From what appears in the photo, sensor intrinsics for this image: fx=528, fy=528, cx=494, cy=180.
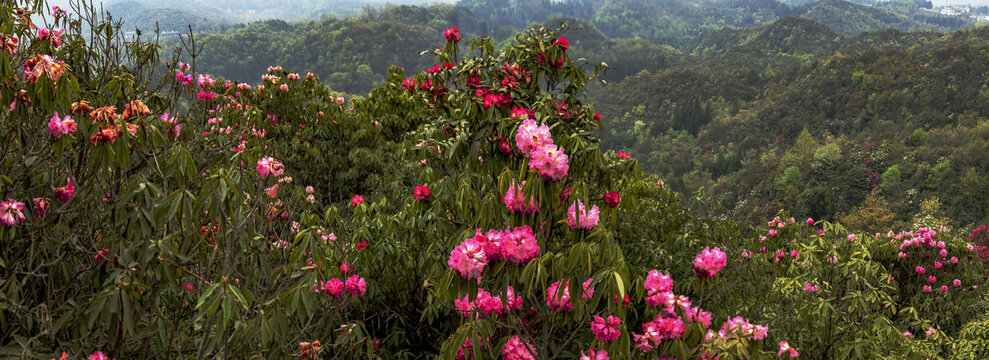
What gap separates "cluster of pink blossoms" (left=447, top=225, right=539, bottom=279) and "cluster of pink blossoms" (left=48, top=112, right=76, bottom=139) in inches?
56.3

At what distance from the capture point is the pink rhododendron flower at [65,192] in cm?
211

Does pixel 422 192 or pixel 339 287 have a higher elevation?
pixel 422 192

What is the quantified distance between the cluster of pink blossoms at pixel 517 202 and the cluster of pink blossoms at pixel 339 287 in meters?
1.08

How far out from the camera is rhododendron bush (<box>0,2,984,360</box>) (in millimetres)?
1950

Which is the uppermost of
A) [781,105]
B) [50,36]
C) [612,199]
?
[50,36]

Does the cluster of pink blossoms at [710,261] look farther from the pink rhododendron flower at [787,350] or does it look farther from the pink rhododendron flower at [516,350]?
the pink rhododendron flower at [516,350]

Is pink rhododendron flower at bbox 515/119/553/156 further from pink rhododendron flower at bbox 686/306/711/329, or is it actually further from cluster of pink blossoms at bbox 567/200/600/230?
pink rhododendron flower at bbox 686/306/711/329

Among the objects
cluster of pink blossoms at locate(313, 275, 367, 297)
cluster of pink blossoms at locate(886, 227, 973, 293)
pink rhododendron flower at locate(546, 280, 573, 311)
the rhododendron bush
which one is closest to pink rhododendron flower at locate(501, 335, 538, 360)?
the rhododendron bush

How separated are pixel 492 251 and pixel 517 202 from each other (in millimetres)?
257

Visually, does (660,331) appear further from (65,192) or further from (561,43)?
(65,192)

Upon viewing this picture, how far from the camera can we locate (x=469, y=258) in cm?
207

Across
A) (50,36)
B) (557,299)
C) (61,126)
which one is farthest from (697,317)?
(50,36)

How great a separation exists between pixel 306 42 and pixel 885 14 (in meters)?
151

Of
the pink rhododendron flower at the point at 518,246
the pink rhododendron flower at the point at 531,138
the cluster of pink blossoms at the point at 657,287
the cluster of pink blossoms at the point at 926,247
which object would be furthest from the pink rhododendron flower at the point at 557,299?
the cluster of pink blossoms at the point at 926,247
